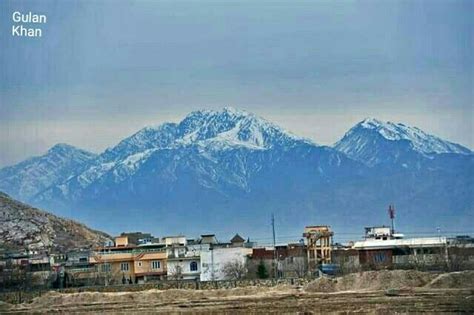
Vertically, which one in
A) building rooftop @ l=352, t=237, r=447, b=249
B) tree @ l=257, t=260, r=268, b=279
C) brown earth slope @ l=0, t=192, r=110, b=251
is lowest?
tree @ l=257, t=260, r=268, b=279

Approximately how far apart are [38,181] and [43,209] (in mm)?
8487

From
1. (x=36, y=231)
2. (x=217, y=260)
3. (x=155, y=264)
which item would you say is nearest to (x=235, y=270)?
(x=217, y=260)

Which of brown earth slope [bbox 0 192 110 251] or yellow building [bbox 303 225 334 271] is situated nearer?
yellow building [bbox 303 225 334 271]

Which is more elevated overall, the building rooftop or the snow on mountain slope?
the snow on mountain slope

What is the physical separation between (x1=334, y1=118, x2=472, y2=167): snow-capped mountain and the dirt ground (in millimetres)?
25770

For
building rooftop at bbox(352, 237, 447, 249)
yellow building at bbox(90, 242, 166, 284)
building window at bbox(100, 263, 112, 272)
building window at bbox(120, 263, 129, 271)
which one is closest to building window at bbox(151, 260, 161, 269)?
yellow building at bbox(90, 242, 166, 284)

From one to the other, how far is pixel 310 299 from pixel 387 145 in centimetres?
4803

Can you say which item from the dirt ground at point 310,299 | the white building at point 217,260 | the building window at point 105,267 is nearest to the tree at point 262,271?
the white building at point 217,260

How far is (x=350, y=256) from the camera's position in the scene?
113 ft

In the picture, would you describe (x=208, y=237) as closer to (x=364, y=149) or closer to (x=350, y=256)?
(x=350, y=256)

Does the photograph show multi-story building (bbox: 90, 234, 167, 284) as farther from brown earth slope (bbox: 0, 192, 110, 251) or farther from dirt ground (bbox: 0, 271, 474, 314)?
brown earth slope (bbox: 0, 192, 110, 251)

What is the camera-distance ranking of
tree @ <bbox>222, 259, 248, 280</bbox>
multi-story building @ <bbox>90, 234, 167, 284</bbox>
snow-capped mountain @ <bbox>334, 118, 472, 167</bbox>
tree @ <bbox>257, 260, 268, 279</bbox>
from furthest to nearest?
snow-capped mountain @ <bbox>334, 118, 472, 167</bbox>, multi-story building @ <bbox>90, 234, 167, 284</bbox>, tree @ <bbox>222, 259, 248, 280</bbox>, tree @ <bbox>257, 260, 268, 279</bbox>

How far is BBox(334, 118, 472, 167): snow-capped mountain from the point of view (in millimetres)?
57031

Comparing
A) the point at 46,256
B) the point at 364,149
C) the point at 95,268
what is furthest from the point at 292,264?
the point at 364,149
